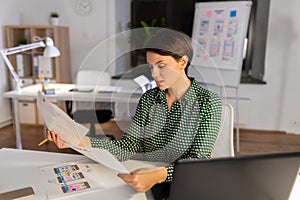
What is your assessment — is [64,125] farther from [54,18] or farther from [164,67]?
[54,18]

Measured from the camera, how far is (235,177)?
0.75 m

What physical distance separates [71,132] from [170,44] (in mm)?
429

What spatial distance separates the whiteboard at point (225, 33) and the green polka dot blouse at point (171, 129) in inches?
83.2

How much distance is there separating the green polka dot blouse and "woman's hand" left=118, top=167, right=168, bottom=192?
29 millimetres

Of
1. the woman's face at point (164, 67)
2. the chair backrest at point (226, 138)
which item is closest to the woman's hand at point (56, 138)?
the woman's face at point (164, 67)

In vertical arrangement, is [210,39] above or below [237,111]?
above

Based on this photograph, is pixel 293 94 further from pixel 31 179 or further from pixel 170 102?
pixel 31 179

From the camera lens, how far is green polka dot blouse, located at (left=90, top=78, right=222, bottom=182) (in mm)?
1104

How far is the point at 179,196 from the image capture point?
30.3 inches

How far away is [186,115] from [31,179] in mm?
597

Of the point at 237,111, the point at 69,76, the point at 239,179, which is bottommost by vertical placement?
the point at 237,111

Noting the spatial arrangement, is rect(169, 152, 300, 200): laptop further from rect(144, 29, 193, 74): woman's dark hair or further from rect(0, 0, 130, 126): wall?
rect(0, 0, 130, 126): wall

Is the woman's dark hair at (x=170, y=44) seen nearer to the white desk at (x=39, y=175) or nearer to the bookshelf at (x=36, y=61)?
the white desk at (x=39, y=175)

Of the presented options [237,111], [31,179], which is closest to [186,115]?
[31,179]
